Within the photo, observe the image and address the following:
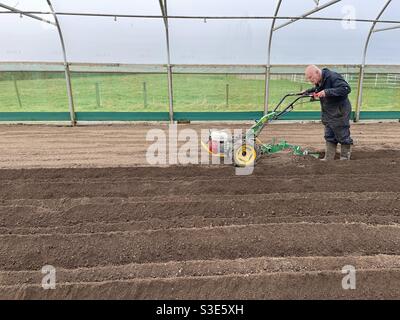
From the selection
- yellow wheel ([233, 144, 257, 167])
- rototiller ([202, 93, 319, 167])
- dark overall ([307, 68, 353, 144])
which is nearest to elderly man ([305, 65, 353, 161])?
dark overall ([307, 68, 353, 144])

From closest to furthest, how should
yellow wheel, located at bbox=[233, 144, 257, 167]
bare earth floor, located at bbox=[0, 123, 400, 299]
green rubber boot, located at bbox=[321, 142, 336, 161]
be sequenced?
bare earth floor, located at bbox=[0, 123, 400, 299]
yellow wheel, located at bbox=[233, 144, 257, 167]
green rubber boot, located at bbox=[321, 142, 336, 161]

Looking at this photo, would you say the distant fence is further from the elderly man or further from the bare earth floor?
the bare earth floor

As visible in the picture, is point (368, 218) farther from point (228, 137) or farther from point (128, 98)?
point (128, 98)

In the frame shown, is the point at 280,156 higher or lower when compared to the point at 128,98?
lower

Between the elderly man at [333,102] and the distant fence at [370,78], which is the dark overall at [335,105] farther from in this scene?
the distant fence at [370,78]

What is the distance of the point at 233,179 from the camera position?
5.21 metres

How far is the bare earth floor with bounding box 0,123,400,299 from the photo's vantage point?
9.09 feet

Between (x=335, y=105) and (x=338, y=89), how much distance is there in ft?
1.25

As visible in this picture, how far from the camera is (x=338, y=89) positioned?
546 centimetres

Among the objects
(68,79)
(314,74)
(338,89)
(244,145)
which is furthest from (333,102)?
(68,79)

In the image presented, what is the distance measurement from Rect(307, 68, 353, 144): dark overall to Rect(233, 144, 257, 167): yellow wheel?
4.75 feet

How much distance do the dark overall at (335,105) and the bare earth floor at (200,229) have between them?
1.74ft
